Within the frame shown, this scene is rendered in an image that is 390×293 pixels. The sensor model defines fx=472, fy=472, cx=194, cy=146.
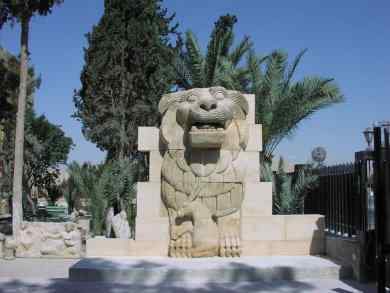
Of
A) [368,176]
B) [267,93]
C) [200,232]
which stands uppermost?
[267,93]

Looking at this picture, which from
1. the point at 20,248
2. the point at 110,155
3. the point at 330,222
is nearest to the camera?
the point at 330,222

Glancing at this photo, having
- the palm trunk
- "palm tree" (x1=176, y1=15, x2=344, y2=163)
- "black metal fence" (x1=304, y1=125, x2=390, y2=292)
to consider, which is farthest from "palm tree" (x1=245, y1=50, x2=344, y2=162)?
the palm trunk

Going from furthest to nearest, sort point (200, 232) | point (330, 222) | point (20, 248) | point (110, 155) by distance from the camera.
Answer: point (110, 155)
point (20, 248)
point (330, 222)
point (200, 232)

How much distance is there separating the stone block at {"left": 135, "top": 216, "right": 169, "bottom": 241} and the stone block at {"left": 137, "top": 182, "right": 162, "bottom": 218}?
115 mm

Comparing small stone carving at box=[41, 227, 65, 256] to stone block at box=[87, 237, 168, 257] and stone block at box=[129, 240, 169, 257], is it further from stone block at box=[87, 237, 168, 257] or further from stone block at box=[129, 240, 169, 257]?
stone block at box=[129, 240, 169, 257]

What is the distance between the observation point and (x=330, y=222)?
9.21 metres

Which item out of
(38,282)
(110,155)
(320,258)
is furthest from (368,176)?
(110,155)

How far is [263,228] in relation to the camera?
8203mm

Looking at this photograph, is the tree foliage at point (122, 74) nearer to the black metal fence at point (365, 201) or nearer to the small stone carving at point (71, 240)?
the small stone carving at point (71, 240)

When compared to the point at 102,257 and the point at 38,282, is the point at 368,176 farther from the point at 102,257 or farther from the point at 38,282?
the point at 38,282

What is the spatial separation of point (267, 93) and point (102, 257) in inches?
341

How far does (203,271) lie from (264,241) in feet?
5.66

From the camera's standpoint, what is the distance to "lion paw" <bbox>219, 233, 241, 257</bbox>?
7895mm

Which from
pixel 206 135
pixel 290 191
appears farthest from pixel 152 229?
pixel 290 191
